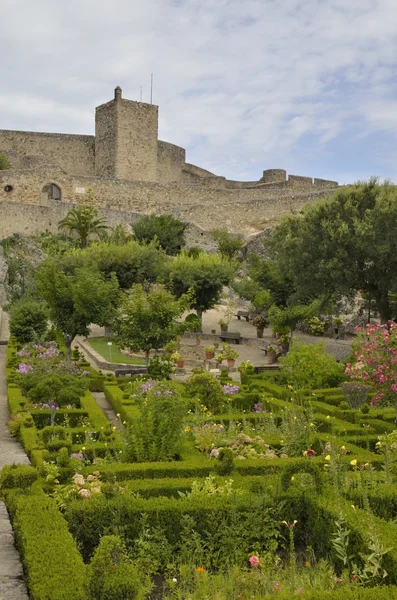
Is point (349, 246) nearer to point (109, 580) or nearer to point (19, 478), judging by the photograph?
point (19, 478)

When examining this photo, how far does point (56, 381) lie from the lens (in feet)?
43.3

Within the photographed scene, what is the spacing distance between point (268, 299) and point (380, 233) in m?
7.83

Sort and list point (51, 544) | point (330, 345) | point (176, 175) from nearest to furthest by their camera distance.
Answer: point (51, 544) < point (330, 345) < point (176, 175)

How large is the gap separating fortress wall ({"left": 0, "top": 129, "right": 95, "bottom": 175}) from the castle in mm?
74

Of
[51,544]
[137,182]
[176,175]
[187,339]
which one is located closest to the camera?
[51,544]

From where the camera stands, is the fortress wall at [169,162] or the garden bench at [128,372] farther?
the fortress wall at [169,162]

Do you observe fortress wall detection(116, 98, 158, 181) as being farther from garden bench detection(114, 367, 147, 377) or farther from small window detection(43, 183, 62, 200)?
garden bench detection(114, 367, 147, 377)

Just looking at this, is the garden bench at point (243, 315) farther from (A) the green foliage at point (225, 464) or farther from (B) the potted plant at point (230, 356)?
(A) the green foliage at point (225, 464)

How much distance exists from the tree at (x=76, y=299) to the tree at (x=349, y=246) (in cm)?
711

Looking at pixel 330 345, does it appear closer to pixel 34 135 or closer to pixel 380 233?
pixel 380 233

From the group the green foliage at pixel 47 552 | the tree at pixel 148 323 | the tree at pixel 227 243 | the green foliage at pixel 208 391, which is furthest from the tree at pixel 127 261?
the green foliage at pixel 47 552

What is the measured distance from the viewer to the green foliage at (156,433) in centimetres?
922

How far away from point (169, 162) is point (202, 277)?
2567cm

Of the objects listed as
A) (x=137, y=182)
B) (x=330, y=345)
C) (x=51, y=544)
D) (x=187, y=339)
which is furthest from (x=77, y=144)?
(x=51, y=544)
